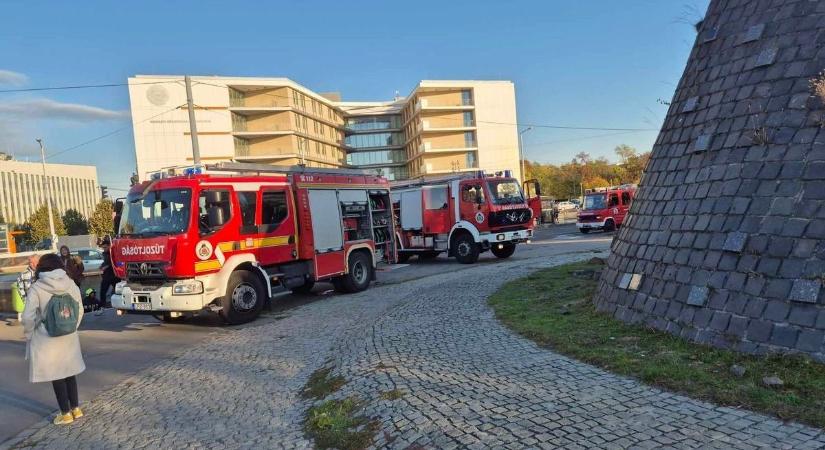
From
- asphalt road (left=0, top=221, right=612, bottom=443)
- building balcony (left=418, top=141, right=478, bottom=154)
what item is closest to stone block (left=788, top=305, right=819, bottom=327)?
asphalt road (left=0, top=221, right=612, bottom=443)

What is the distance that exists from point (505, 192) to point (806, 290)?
13.0 metres

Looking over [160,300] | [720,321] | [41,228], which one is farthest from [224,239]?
[41,228]

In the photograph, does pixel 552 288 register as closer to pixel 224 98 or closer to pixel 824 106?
pixel 824 106

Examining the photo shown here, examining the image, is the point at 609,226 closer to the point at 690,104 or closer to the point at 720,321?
the point at 690,104

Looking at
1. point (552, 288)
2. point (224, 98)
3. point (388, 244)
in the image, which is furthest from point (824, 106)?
point (224, 98)

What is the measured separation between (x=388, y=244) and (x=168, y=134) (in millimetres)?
A: 53025

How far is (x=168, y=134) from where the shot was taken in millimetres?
59375

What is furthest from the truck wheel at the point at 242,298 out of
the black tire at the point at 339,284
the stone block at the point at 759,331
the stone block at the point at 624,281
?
the stone block at the point at 759,331

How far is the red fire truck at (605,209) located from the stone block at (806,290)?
24.9 m

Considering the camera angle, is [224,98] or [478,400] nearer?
[478,400]

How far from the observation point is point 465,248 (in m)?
17.5

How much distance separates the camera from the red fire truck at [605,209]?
28469mm

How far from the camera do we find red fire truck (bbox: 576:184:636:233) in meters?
28.5

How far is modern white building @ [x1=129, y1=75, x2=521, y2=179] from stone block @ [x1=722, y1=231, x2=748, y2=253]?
54.7m
